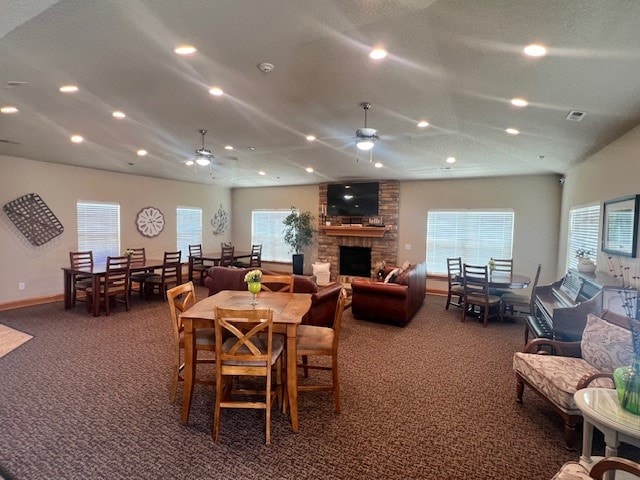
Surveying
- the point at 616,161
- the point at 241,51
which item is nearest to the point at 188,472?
the point at 241,51

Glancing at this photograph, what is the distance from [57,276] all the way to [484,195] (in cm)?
907

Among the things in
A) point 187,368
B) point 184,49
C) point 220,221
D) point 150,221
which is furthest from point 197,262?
point 184,49

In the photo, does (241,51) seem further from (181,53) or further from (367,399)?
(367,399)

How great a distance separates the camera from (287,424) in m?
2.84

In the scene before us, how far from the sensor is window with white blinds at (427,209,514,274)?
24.5 ft

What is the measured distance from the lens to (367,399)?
10.5 ft

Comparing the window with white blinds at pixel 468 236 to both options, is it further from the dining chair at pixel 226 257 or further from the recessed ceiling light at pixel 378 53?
the recessed ceiling light at pixel 378 53

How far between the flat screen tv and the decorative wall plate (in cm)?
428

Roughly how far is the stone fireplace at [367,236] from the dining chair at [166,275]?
12.2ft

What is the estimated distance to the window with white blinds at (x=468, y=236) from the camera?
293 inches

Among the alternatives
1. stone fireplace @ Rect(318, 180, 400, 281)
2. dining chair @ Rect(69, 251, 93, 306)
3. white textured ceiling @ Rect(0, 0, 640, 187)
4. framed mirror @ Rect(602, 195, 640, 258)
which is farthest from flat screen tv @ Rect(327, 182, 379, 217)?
dining chair @ Rect(69, 251, 93, 306)

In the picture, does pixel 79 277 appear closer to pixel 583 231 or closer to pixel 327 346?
pixel 327 346

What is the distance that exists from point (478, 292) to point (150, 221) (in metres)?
7.41

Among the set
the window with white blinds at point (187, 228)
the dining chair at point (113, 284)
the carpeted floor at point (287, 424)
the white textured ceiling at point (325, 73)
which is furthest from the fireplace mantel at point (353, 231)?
the dining chair at point (113, 284)
